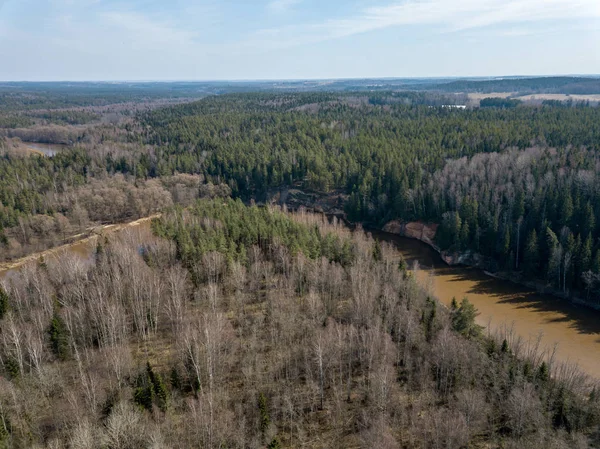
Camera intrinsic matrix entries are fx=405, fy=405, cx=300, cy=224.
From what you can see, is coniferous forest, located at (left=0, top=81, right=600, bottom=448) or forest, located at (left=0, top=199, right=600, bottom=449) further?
coniferous forest, located at (left=0, top=81, right=600, bottom=448)

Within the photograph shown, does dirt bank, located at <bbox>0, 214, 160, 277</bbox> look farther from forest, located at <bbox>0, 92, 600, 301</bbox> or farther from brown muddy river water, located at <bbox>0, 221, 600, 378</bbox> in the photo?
brown muddy river water, located at <bbox>0, 221, 600, 378</bbox>

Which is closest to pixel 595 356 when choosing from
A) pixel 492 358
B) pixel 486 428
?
pixel 492 358

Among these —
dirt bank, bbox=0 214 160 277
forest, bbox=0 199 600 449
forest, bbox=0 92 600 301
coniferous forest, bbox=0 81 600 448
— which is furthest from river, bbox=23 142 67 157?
forest, bbox=0 199 600 449

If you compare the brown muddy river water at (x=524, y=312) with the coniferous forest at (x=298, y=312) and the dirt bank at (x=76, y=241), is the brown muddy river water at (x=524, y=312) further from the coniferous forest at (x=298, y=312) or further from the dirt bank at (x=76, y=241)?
the coniferous forest at (x=298, y=312)

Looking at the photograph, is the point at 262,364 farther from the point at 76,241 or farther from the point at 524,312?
the point at 76,241

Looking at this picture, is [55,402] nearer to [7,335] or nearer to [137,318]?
[7,335]

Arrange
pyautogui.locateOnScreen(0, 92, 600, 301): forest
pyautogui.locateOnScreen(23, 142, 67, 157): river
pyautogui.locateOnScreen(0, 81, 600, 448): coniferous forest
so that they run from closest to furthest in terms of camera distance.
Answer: pyautogui.locateOnScreen(0, 81, 600, 448): coniferous forest < pyautogui.locateOnScreen(0, 92, 600, 301): forest < pyautogui.locateOnScreen(23, 142, 67, 157): river

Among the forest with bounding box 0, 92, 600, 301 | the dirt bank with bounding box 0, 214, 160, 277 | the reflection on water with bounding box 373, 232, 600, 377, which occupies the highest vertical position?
the forest with bounding box 0, 92, 600, 301

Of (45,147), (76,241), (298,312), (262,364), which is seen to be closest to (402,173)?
(298,312)
